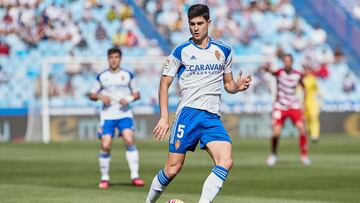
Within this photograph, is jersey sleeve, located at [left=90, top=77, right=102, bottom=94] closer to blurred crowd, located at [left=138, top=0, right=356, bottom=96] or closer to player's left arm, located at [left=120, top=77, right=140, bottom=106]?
player's left arm, located at [left=120, top=77, right=140, bottom=106]

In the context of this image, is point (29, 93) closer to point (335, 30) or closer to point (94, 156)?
point (94, 156)

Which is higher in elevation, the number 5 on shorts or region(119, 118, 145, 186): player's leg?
the number 5 on shorts

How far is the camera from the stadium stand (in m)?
36.0

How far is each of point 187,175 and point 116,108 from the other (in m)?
2.68

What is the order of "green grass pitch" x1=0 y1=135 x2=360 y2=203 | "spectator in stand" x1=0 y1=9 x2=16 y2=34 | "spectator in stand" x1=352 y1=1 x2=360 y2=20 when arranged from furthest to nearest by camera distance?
"spectator in stand" x1=352 y1=1 x2=360 y2=20 → "spectator in stand" x1=0 y1=9 x2=16 y2=34 → "green grass pitch" x1=0 y1=135 x2=360 y2=203

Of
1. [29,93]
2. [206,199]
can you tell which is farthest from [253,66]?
[206,199]

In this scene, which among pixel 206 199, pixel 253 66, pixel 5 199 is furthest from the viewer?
pixel 253 66

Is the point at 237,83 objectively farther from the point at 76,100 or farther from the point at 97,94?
the point at 76,100

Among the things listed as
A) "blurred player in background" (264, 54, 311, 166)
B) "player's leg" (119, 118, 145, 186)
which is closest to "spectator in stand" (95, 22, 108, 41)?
"blurred player in background" (264, 54, 311, 166)

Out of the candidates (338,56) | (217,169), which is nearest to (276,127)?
(217,169)

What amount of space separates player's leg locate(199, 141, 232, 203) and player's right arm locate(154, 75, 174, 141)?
0.58 meters

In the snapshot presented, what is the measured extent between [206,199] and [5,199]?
14.1 ft

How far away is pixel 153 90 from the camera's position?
3672 cm

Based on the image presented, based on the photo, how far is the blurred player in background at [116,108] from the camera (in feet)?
54.3
